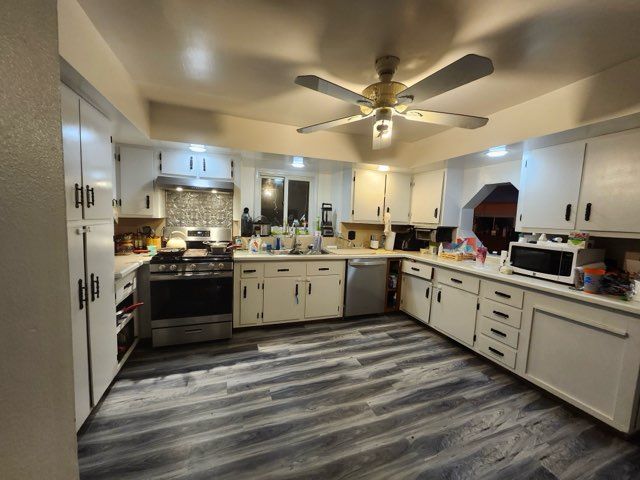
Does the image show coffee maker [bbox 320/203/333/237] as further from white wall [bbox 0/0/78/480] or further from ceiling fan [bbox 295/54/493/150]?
white wall [bbox 0/0/78/480]

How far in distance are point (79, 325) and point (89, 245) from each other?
17.9 inches

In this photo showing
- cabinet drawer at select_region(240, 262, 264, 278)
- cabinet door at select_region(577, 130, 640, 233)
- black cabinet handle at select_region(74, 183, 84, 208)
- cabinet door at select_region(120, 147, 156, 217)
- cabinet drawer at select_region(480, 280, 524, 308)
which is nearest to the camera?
black cabinet handle at select_region(74, 183, 84, 208)

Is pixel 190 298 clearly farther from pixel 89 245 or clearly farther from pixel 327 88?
pixel 327 88

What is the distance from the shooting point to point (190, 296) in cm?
262

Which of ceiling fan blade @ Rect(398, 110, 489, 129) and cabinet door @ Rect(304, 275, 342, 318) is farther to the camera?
cabinet door @ Rect(304, 275, 342, 318)

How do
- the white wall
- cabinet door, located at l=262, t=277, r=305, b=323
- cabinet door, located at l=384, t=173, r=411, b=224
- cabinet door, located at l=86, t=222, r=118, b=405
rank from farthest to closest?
1. cabinet door, located at l=384, t=173, r=411, b=224
2. cabinet door, located at l=262, t=277, r=305, b=323
3. cabinet door, located at l=86, t=222, r=118, b=405
4. the white wall

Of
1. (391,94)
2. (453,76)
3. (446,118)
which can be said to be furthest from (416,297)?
(453,76)

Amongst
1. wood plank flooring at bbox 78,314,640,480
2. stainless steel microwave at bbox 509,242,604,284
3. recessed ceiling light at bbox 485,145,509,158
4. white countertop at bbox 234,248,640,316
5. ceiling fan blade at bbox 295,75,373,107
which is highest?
ceiling fan blade at bbox 295,75,373,107

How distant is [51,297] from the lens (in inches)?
22.1

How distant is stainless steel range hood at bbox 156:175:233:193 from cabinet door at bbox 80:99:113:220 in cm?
102

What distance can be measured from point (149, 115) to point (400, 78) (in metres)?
2.35

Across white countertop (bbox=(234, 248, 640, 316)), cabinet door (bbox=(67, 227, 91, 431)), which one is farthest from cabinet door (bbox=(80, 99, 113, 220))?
white countertop (bbox=(234, 248, 640, 316))

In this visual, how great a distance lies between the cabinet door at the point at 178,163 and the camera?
9.56ft

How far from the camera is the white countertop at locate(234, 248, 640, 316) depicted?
1.72m
